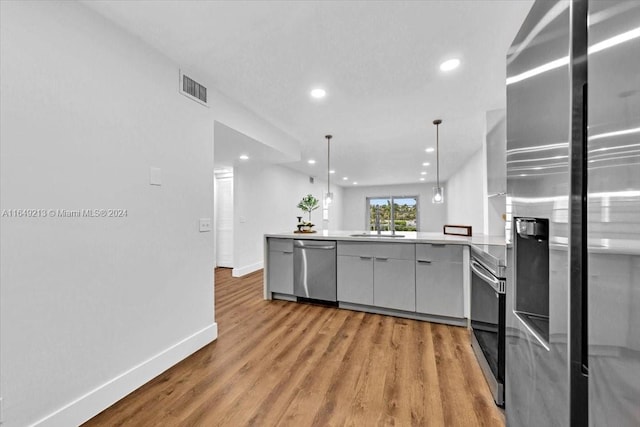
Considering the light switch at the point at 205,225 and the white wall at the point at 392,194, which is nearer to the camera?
the light switch at the point at 205,225

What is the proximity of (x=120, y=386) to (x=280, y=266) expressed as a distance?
6.91ft

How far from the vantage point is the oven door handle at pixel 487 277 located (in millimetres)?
1587

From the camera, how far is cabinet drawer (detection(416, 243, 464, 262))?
2.75 metres

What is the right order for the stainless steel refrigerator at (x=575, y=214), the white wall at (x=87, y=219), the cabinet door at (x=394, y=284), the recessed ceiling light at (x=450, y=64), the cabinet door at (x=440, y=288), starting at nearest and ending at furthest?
the stainless steel refrigerator at (x=575, y=214), the white wall at (x=87, y=219), the recessed ceiling light at (x=450, y=64), the cabinet door at (x=440, y=288), the cabinet door at (x=394, y=284)

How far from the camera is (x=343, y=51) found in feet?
6.59

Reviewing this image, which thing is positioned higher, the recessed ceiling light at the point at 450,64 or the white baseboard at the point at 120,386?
the recessed ceiling light at the point at 450,64

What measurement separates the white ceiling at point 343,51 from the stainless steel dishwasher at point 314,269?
1623 mm

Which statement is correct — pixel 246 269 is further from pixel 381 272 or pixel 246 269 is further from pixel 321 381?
pixel 321 381

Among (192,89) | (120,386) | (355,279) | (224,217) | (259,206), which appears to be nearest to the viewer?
(120,386)

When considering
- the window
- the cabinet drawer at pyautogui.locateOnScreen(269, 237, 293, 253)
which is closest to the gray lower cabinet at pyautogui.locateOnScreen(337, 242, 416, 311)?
the cabinet drawer at pyautogui.locateOnScreen(269, 237, 293, 253)

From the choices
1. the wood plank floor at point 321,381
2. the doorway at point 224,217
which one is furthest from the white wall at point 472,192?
the doorway at point 224,217

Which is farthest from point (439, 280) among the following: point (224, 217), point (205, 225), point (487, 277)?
point (224, 217)

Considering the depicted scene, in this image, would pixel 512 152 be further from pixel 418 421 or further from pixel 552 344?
pixel 418 421

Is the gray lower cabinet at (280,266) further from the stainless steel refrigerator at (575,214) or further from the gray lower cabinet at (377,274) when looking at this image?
the stainless steel refrigerator at (575,214)
